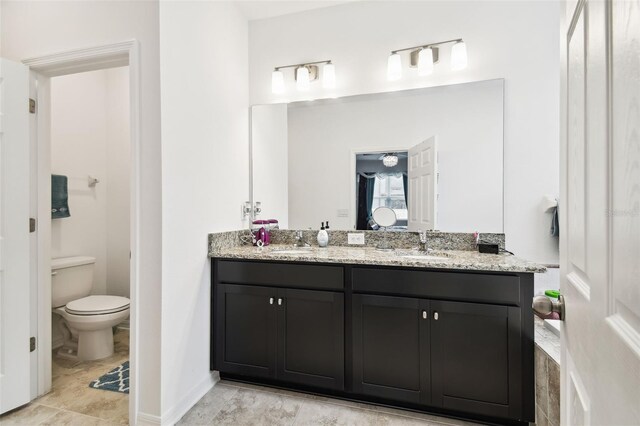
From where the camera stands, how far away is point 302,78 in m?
2.54

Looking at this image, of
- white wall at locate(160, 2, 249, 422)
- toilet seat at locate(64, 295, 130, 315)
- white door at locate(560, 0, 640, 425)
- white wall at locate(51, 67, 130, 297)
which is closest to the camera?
white door at locate(560, 0, 640, 425)

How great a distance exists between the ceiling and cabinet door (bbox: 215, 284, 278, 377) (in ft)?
7.22

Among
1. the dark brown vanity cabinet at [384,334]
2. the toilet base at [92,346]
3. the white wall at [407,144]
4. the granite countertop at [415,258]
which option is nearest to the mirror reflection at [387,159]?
the white wall at [407,144]

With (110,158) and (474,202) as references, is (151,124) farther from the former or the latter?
(474,202)

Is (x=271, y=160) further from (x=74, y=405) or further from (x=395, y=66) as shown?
(x=74, y=405)

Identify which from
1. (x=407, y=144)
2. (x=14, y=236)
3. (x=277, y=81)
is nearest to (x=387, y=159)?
(x=407, y=144)

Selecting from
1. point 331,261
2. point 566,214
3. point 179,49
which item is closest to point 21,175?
point 179,49

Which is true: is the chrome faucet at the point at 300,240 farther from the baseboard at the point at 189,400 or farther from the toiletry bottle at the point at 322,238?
the baseboard at the point at 189,400

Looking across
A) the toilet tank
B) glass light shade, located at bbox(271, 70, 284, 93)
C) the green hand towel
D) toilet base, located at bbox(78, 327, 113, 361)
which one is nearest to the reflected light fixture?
glass light shade, located at bbox(271, 70, 284, 93)

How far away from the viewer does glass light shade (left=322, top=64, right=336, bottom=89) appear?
2482mm

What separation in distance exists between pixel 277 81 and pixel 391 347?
2.19 metres

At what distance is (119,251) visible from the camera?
3045 mm

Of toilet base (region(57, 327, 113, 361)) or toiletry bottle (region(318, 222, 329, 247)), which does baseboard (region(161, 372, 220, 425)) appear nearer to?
toilet base (region(57, 327, 113, 361))

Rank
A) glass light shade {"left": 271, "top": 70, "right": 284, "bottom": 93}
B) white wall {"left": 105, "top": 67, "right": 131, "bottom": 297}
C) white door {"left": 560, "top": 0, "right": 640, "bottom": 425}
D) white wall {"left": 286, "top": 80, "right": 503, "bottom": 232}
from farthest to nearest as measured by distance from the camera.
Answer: white wall {"left": 105, "top": 67, "right": 131, "bottom": 297} → glass light shade {"left": 271, "top": 70, "right": 284, "bottom": 93} → white wall {"left": 286, "top": 80, "right": 503, "bottom": 232} → white door {"left": 560, "top": 0, "right": 640, "bottom": 425}
